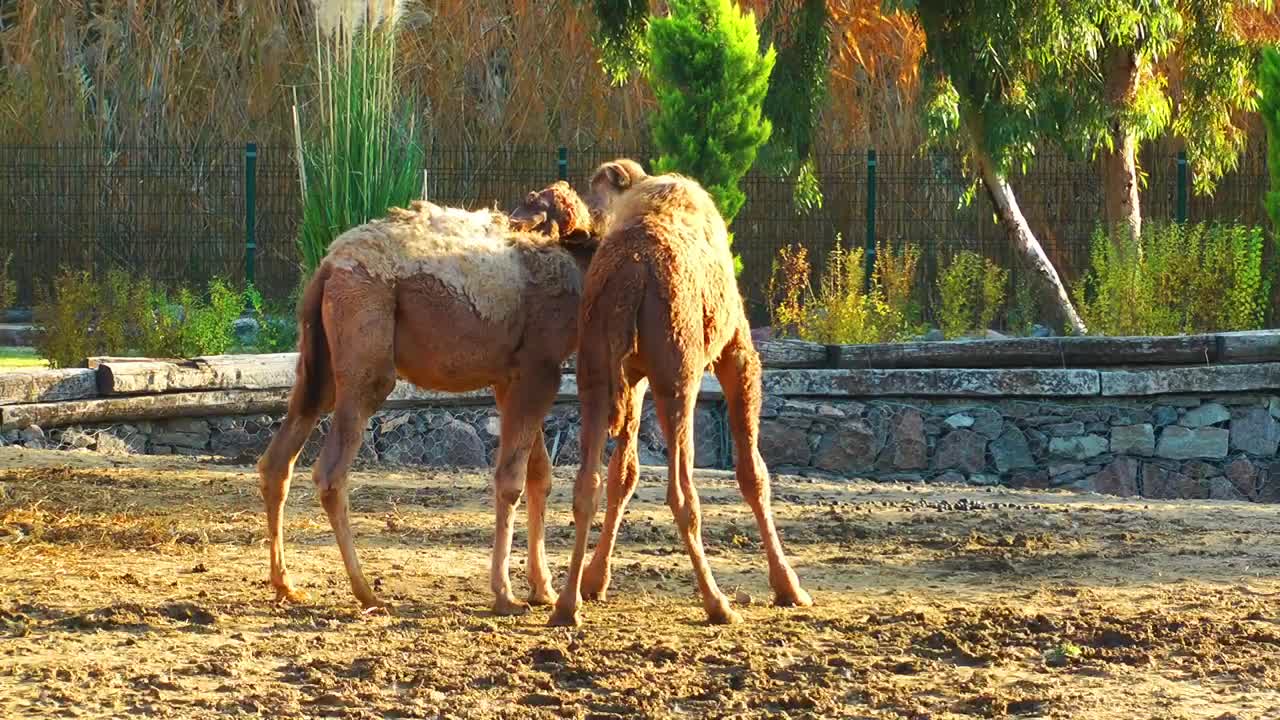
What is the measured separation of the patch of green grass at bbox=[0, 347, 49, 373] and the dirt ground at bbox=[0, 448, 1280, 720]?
14.5 feet

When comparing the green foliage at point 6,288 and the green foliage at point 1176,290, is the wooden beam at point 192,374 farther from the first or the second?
the green foliage at point 6,288

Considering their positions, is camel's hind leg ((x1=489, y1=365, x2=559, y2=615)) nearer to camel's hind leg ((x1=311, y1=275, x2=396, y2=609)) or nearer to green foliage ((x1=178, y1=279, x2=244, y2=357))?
camel's hind leg ((x1=311, y1=275, x2=396, y2=609))

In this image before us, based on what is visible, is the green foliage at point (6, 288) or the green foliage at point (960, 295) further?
the green foliage at point (6, 288)

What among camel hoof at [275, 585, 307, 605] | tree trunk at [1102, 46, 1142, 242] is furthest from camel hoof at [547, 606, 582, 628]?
tree trunk at [1102, 46, 1142, 242]

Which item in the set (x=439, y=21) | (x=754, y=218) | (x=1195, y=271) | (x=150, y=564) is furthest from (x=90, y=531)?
(x=439, y=21)

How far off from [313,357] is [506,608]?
1164 millimetres

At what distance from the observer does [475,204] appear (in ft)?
61.8

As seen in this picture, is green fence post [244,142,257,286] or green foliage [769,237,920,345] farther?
green fence post [244,142,257,286]

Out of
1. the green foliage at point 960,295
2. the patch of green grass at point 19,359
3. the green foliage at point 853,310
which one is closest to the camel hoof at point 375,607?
the green foliage at point 853,310

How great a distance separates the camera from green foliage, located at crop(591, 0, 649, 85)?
A: 14.6m

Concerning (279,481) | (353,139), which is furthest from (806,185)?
(279,481)

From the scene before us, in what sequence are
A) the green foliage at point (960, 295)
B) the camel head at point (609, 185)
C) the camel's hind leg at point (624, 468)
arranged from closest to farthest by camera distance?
the camel's hind leg at point (624, 468), the camel head at point (609, 185), the green foliage at point (960, 295)

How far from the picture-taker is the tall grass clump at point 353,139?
13.2 meters

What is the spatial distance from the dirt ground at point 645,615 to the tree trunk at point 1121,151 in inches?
263
